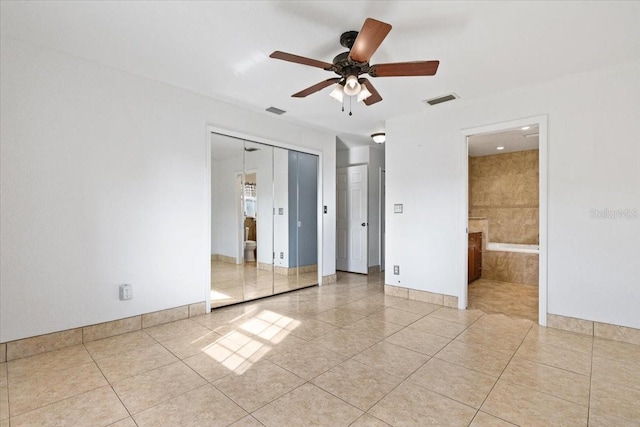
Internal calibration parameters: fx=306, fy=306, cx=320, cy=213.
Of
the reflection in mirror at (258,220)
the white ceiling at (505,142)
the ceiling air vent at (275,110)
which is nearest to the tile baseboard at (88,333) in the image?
the reflection in mirror at (258,220)

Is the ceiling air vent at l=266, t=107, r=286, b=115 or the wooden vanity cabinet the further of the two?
the wooden vanity cabinet

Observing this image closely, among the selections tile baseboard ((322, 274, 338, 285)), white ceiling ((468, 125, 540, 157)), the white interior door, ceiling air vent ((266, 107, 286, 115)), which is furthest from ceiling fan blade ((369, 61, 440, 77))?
the white interior door

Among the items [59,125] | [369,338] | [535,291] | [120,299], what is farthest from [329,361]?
[535,291]

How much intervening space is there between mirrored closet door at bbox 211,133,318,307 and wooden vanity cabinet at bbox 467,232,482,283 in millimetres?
2611

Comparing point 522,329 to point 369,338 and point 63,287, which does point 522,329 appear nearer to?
point 369,338

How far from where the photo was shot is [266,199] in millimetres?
4449

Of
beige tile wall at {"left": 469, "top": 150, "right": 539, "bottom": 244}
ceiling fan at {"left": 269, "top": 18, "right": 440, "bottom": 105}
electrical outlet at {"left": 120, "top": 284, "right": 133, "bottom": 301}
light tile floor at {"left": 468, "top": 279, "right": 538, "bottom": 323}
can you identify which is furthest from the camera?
beige tile wall at {"left": 469, "top": 150, "right": 539, "bottom": 244}

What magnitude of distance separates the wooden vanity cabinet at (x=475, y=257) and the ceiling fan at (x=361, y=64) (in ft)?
11.9

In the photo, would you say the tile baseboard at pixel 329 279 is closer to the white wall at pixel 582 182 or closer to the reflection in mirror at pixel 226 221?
the reflection in mirror at pixel 226 221

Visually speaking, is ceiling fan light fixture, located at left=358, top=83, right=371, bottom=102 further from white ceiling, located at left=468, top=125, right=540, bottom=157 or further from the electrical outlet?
the electrical outlet

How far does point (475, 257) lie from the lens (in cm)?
546

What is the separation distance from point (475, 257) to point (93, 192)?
562 centimetres

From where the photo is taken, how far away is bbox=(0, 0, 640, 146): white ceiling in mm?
2121

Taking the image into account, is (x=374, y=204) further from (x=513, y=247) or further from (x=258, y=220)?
(x=258, y=220)
